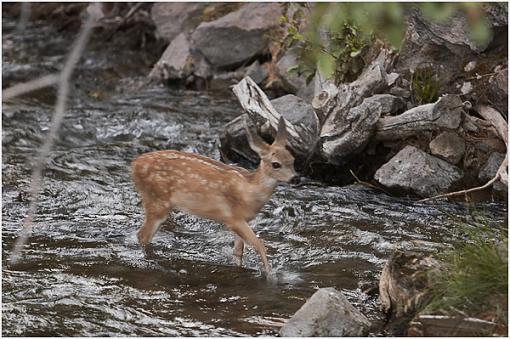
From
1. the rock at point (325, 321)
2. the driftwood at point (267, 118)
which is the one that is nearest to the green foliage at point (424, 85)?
the driftwood at point (267, 118)

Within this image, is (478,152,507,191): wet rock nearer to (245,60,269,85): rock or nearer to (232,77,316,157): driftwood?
(232,77,316,157): driftwood

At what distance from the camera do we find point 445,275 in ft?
17.5

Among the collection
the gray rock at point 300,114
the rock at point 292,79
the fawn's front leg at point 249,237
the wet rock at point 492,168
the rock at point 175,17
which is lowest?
the fawn's front leg at point 249,237

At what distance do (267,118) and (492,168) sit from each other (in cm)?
207

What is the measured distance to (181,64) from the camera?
12852mm

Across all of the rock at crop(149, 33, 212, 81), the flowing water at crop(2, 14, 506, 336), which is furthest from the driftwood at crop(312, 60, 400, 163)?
the rock at crop(149, 33, 212, 81)

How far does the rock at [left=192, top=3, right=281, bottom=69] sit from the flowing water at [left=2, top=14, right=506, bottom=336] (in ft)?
4.65

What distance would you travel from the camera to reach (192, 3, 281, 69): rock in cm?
1273

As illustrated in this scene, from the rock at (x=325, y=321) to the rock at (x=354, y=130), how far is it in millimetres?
3460

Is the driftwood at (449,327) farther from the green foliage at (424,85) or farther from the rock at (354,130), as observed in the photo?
the green foliage at (424,85)

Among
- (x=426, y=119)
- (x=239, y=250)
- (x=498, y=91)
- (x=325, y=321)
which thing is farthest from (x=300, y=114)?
(x=325, y=321)

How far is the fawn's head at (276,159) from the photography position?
22.5 ft

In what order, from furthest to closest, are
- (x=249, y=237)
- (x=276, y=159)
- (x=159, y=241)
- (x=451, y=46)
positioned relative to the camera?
1. (x=451, y=46)
2. (x=159, y=241)
3. (x=276, y=159)
4. (x=249, y=237)

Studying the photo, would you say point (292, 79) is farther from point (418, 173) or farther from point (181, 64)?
point (418, 173)
